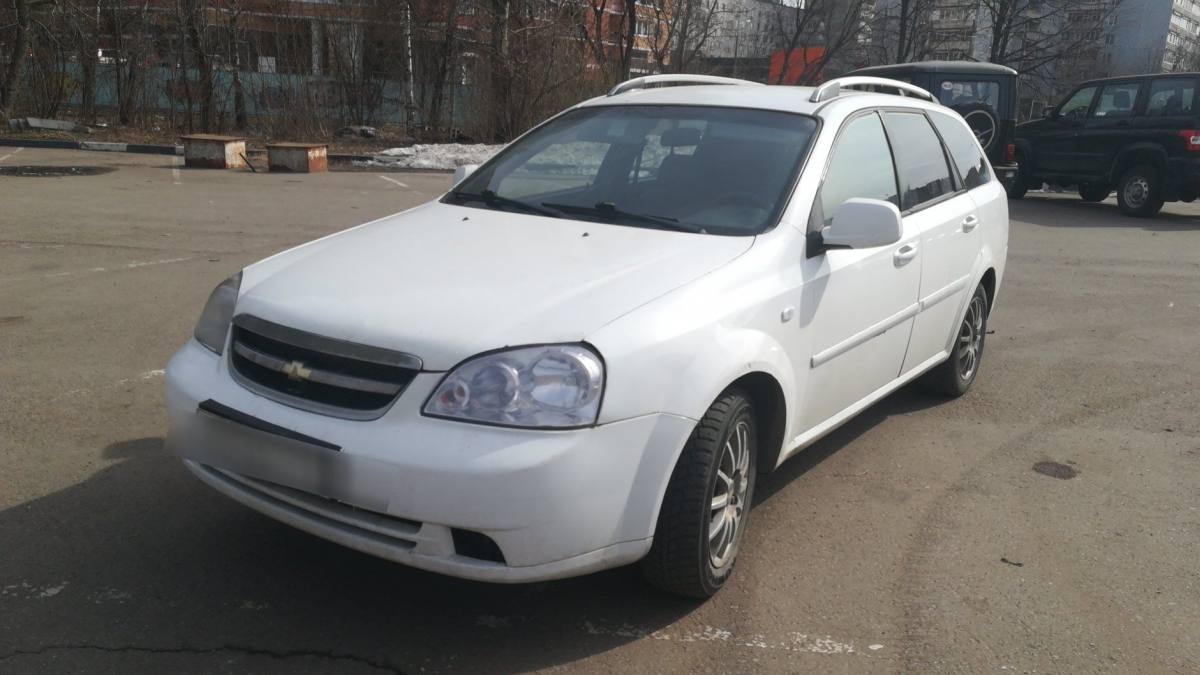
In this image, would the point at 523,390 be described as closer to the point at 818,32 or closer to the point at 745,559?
the point at 745,559

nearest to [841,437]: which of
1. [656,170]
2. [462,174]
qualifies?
[656,170]

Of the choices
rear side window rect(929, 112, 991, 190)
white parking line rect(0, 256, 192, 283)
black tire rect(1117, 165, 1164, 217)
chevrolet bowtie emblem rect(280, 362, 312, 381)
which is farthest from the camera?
black tire rect(1117, 165, 1164, 217)

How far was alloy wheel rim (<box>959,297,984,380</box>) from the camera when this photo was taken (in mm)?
5438

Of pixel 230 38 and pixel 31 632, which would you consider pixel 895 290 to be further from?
pixel 230 38

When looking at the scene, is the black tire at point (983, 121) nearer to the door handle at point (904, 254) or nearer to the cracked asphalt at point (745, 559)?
the cracked asphalt at point (745, 559)

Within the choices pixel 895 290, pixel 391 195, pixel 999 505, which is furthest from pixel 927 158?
pixel 391 195

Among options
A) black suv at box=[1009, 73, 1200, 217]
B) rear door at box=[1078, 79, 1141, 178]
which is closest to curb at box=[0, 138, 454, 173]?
black suv at box=[1009, 73, 1200, 217]

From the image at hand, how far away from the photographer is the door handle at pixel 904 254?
4.23 metres

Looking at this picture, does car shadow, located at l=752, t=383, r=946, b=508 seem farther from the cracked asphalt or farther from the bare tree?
the bare tree

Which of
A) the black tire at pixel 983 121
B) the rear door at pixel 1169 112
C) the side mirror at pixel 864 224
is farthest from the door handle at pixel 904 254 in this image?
the rear door at pixel 1169 112

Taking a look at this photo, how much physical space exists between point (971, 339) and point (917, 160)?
128 centimetres

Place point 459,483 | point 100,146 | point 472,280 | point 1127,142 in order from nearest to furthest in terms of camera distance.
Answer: point 459,483
point 472,280
point 1127,142
point 100,146

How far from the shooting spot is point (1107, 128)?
14.7 meters

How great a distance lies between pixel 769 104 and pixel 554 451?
226cm
